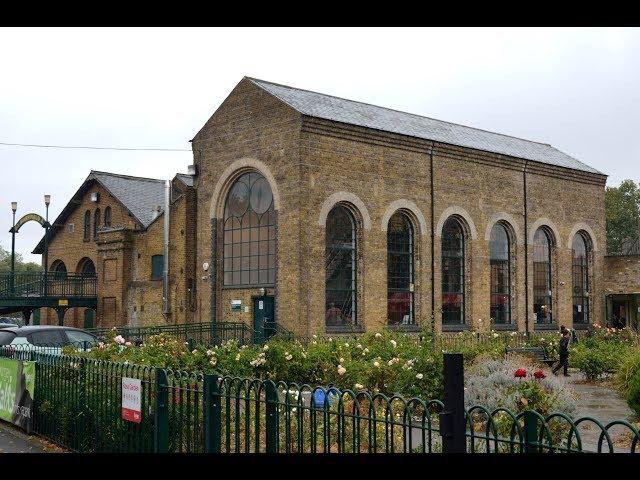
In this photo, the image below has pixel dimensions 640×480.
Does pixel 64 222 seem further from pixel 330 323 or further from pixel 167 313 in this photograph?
pixel 330 323

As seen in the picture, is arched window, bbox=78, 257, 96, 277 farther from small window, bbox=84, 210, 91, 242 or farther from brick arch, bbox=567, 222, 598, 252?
brick arch, bbox=567, 222, 598, 252

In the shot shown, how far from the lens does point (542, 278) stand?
1357 inches

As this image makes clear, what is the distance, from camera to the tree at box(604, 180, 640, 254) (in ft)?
221

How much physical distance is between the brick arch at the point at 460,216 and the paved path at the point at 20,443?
1968 cm

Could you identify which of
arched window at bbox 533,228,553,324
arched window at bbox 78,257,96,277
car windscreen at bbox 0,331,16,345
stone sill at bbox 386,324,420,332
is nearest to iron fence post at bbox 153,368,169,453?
car windscreen at bbox 0,331,16,345

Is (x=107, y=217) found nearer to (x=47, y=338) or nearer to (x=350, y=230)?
(x=350, y=230)

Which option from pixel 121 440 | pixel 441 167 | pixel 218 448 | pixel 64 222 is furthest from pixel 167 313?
pixel 218 448

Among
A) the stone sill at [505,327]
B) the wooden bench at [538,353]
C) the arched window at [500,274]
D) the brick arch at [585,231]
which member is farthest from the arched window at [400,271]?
the brick arch at [585,231]

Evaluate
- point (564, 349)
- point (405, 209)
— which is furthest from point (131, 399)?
point (405, 209)

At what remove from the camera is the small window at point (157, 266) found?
104ft

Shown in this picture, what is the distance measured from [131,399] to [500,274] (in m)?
25.7

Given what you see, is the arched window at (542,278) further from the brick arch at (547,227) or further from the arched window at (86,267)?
the arched window at (86,267)

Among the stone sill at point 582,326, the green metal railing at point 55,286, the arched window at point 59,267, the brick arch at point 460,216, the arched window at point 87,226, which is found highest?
the arched window at point 87,226
